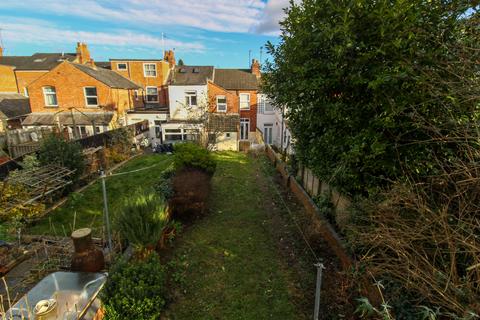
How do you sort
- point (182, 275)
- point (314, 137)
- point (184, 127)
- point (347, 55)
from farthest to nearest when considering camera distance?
point (184, 127) → point (314, 137) → point (182, 275) → point (347, 55)

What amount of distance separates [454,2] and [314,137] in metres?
3.21

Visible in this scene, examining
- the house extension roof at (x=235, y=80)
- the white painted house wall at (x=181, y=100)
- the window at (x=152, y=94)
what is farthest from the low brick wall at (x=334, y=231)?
the window at (x=152, y=94)

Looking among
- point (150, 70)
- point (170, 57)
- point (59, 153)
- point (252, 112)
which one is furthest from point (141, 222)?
point (170, 57)

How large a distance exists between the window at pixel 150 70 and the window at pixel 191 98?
21.4ft

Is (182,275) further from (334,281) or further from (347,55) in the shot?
(347,55)

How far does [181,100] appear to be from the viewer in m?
21.6

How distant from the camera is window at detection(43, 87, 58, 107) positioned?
756 inches

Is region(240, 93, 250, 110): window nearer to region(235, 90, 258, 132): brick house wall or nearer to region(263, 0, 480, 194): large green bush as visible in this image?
region(235, 90, 258, 132): brick house wall

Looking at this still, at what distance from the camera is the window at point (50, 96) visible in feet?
63.0

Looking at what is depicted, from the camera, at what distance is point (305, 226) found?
640cm

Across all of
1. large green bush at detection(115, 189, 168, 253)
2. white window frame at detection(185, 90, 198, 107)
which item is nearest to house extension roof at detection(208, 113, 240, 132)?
white window frame at detection(185, 90, 198, 107)

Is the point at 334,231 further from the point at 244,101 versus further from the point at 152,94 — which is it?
the point at 152,94

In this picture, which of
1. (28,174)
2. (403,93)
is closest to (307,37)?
(403,93)

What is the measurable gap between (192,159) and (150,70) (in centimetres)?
2121
